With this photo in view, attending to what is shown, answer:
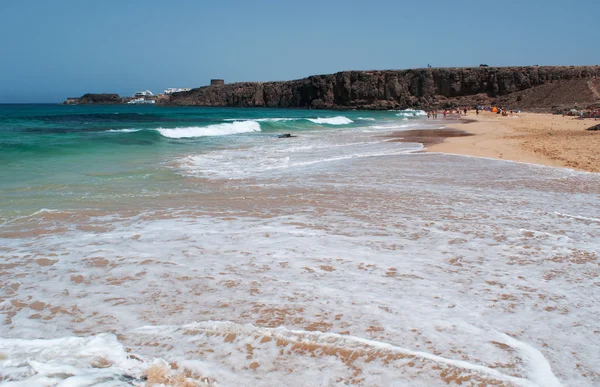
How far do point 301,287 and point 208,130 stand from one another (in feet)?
83.7

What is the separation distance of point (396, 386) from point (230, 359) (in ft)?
3.10

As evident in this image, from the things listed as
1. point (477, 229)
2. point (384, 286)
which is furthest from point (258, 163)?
point (384, 286)

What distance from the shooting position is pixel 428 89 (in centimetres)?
8325

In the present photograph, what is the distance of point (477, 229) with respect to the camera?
17.0 ft

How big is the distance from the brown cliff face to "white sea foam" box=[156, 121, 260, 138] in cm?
4326

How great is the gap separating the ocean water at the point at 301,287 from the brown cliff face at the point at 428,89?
57.5 m

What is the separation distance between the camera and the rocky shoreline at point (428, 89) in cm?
6406

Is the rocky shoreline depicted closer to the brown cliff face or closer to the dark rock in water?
the brown cliff face

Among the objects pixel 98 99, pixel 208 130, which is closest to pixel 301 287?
pixel 208 130

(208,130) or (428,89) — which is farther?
(428,89)

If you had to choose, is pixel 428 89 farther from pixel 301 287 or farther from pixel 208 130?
pixel 301 287

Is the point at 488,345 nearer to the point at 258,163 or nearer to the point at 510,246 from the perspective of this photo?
the point at 510,246

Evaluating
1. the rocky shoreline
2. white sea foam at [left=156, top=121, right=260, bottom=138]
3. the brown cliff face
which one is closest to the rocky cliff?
the rocky shoreline

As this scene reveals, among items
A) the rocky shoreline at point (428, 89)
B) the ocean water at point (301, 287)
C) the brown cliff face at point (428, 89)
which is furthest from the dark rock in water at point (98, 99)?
the ocean water at point (301, 287)
